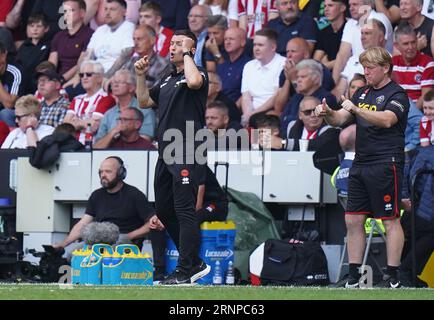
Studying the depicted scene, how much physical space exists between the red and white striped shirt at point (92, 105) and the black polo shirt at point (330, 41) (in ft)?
9.11

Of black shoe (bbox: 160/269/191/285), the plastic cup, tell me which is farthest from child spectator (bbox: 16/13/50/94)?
black shoe (bbox: 160/269/191/285)

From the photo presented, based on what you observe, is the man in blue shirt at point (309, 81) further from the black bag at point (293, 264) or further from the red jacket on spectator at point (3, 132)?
the red jacket on spectator at point (3, 132)

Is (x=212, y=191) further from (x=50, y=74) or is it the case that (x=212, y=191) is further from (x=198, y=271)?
(x=50, y=74)

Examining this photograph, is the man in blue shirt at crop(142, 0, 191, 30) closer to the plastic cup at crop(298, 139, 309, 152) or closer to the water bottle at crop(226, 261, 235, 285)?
the plastic cup at crop(298, 139, 309, 152)

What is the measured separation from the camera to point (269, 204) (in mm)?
14070

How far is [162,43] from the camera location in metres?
16.8

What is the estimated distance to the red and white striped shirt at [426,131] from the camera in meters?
13.1

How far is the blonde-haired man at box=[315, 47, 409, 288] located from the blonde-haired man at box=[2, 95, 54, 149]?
6009 mm

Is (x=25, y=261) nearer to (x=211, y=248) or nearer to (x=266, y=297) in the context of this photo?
(x=211, y=248)

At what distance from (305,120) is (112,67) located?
3.76 meters

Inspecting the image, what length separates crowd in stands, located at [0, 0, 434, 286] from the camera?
14.3m

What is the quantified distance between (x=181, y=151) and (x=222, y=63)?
6.30 m

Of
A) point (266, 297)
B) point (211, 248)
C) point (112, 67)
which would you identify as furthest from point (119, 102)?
point (266, 297)

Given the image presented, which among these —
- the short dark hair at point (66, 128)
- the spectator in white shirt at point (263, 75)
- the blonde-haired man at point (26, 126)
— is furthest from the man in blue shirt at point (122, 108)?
the spectator in white shirt at point (263, 75)
